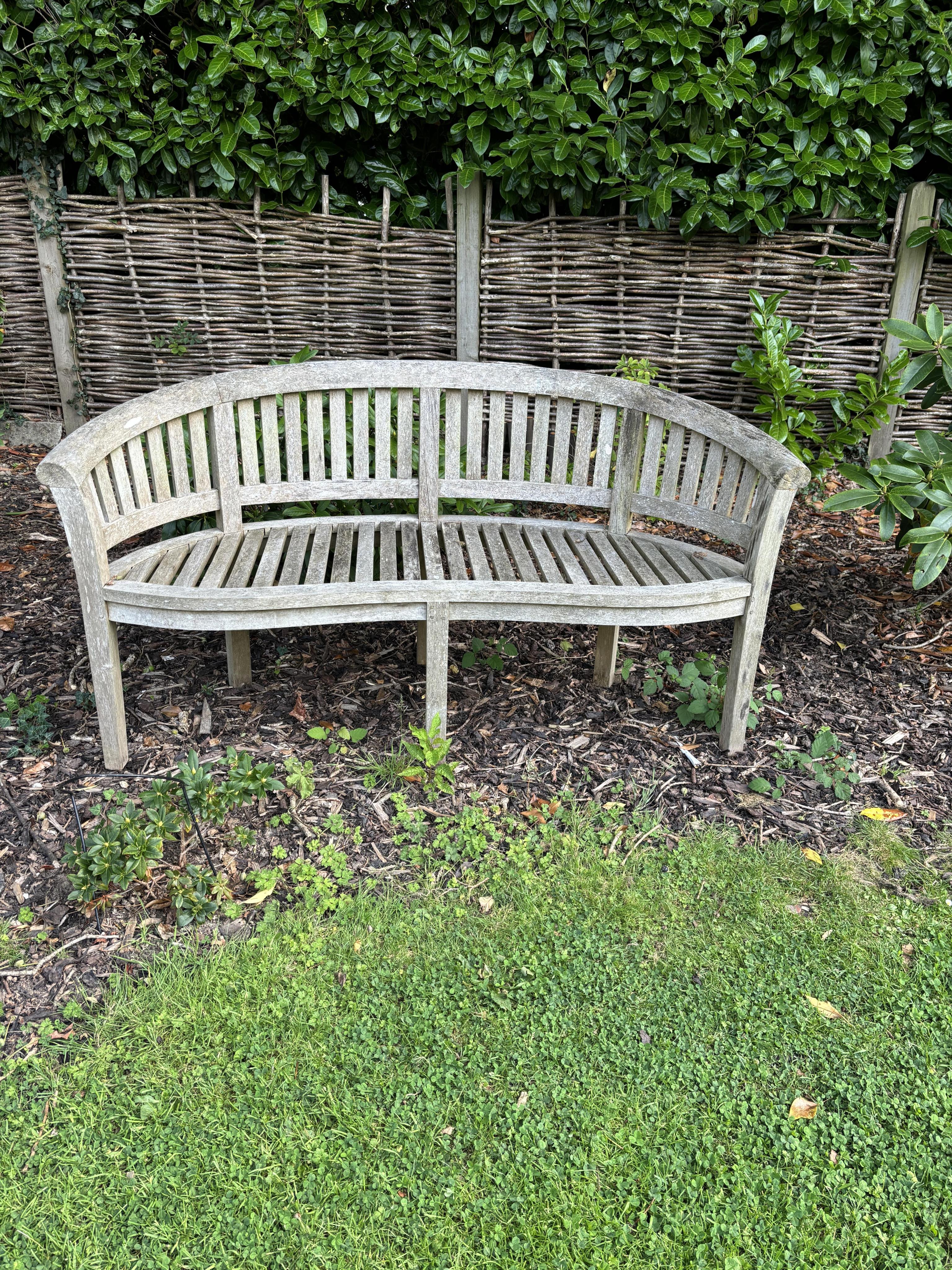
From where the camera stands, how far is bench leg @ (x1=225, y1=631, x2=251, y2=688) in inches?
137

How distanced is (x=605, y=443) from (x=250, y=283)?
2624 millimetres

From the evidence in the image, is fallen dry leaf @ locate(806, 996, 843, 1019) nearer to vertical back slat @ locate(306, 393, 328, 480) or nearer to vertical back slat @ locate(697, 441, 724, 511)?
vertical back slat @ locate(697, 441, 724, 511)

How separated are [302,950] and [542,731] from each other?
4.12 feet

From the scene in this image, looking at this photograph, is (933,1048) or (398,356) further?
(398,356)

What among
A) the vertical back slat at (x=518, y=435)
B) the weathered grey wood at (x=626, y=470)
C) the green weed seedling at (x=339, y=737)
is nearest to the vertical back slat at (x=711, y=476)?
the weathered grey wood at (x=626, y=470)

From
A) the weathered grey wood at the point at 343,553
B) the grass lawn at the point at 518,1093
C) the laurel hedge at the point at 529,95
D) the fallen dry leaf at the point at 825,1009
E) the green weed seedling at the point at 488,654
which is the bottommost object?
the fallen dry leaf at the point at 825,1009

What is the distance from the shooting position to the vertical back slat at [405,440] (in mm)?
3623

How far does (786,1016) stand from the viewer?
2.32m

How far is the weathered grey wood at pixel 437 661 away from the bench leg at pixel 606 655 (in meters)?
0.72

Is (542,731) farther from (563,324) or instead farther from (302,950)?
(563,324)

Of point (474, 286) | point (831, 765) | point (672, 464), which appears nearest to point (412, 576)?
point (672, 464)

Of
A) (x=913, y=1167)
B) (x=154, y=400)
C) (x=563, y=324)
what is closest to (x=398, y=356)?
(x=563, y=324)

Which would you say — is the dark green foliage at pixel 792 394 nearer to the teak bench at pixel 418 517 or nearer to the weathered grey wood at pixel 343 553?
the teak bench at pixel 418 517

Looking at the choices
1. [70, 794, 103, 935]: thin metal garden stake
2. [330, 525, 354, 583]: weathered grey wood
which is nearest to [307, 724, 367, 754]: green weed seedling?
[330, 525, 354, 583]: weathered grey wood
